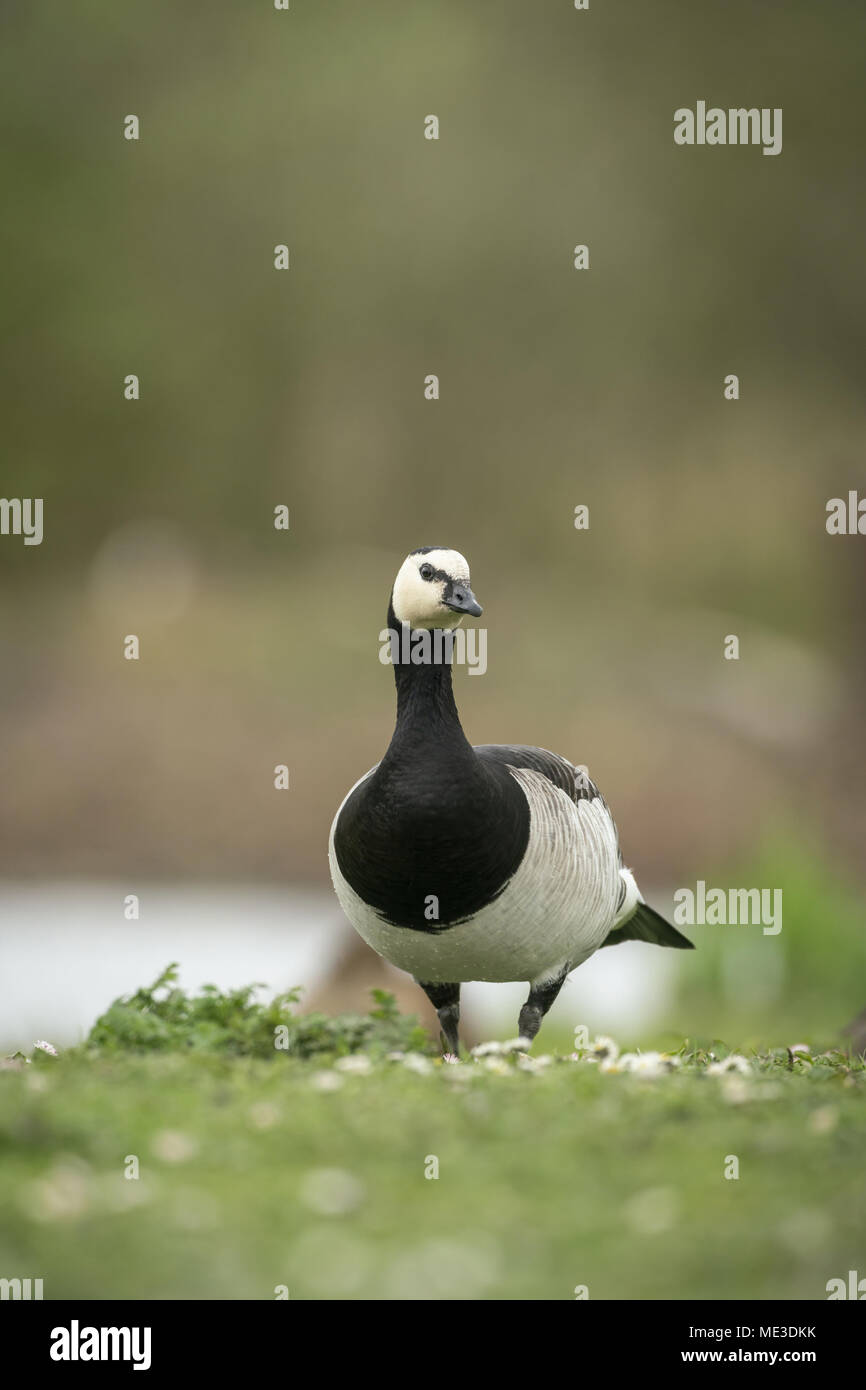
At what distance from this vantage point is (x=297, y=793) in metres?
17.6

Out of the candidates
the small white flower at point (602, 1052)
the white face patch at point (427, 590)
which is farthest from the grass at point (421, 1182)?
the white face patch at point (427, 590)

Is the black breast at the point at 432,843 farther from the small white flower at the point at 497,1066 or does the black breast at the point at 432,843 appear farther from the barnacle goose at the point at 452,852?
the small white flower at the point at 497,1066

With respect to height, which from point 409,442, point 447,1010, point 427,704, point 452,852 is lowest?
point 447,1010

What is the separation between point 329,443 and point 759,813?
14748 millimetres

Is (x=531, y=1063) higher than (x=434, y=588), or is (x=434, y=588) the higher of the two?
(x=434, y=588)

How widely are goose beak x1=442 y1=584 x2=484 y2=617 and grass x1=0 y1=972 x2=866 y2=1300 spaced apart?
1.61m

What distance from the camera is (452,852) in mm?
5164

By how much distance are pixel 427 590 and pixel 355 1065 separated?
1765 mm

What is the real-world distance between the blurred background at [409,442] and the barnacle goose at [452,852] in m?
10.5

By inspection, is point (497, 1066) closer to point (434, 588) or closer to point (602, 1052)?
point (602, 1052)

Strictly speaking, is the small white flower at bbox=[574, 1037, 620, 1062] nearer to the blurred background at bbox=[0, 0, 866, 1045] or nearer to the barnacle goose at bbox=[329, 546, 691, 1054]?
the barnacle goose at bbox=[329, 546, 691, 1054]

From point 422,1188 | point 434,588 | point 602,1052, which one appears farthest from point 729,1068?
point 422,1188

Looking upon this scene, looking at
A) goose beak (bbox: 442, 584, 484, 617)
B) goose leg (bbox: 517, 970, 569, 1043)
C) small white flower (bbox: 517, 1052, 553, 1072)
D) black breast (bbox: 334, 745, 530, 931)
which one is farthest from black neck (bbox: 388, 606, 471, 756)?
small white flower (bbox: 517, 1052, 553, 1072)

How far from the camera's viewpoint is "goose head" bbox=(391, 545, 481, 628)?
5449 millimetres
